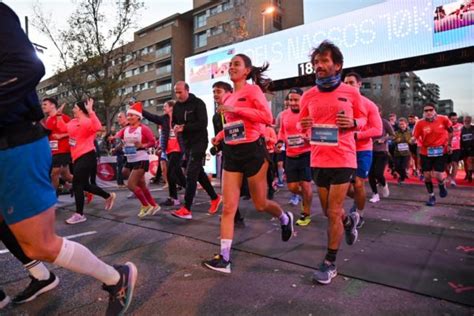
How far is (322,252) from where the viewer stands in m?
3.57

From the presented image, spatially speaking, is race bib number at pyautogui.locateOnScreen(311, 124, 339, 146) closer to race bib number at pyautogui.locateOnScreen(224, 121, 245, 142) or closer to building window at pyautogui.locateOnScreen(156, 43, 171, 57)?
race bib number at pyautogui.locateOnScreen(224, 121, 245, 142)

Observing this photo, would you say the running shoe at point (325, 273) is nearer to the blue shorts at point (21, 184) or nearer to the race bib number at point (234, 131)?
the race bib number at point (234, 131)

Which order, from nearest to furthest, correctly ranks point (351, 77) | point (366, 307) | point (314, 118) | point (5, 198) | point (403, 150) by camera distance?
point (5, 198) < point (366, 307) < point (314, 118) < point (351, 77) < point (403, 150)

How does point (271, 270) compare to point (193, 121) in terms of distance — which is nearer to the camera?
point (271, 270)

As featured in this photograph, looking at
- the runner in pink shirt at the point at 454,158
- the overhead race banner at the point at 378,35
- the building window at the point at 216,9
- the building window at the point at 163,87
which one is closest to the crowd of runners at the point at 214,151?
the runner in pink shirt at the point at 454,158

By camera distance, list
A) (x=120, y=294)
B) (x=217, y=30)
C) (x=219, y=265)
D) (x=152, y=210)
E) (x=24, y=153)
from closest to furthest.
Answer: (x=24, y=153) → (x=120, y=294) → (x=219, y=265) → (x=152, y=210) → (x=217, y=30)

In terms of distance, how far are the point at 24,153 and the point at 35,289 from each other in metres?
1.40

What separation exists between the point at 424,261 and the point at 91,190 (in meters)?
4.72

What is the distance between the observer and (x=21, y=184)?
1731 millimetres

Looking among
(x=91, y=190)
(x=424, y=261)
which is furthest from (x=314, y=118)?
(x=91, y=190)

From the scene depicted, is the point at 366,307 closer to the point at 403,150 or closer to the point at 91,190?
the point at 91,190

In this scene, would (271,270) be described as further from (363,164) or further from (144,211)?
(144,211)

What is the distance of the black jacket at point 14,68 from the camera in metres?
1.63

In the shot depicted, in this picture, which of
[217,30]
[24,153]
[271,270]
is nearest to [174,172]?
[271,270]
